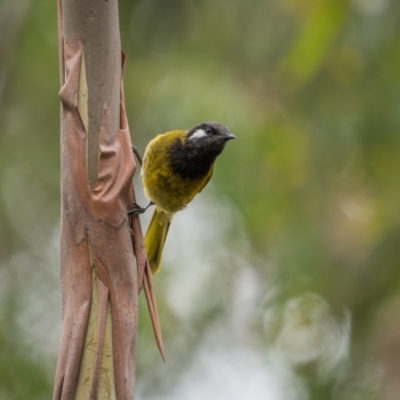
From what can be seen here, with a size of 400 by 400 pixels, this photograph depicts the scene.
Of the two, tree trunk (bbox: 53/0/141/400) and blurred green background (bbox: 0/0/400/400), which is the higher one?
blurred green background (bbox: 0/0/400/400)

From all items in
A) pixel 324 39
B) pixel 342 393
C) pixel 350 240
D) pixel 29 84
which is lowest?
pixel 342 393

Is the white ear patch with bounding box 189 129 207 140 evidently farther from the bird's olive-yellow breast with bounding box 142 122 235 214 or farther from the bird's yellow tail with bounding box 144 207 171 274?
the bird's yellow tail with bounding box 144 207 171 274

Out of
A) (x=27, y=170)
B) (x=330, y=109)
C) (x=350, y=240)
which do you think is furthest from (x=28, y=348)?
(x=330, y=109)

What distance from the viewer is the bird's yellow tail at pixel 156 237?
4.24 meters

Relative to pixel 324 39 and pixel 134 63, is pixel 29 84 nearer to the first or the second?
pixel 134 63

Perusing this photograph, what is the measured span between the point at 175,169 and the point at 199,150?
197 mm

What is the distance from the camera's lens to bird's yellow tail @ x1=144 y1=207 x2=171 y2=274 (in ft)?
13.9

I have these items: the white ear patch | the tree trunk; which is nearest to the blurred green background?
the white ear patch

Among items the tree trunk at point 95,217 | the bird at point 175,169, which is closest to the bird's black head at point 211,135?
the bird at point 175,169

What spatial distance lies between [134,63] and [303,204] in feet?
6.89

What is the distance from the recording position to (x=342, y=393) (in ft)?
18.7

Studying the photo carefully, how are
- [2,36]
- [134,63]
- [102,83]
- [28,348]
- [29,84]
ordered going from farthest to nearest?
1. [134,63]
2. [29,84]
3. [28,348]
4. [2,36]
5. [102,83]

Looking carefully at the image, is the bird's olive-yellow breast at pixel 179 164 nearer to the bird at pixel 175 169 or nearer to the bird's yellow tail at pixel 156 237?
the bird at pixel 175 169

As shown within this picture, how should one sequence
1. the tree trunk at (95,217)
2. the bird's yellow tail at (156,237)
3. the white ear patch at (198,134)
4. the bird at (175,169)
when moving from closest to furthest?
the tree trunk at (95,217) → the bird's yellow tail at (156,237) → the bird at (175,169) → the white ear patch at (198,134)
